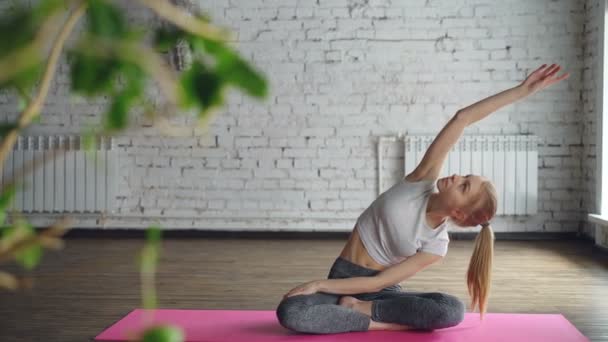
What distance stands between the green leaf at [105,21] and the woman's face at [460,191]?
7.99 ft

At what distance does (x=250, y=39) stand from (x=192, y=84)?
242 inches

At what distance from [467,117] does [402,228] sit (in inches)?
19.2

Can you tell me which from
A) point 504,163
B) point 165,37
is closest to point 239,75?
point 165,37

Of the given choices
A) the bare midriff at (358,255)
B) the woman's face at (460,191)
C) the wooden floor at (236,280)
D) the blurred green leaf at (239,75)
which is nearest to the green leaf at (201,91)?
the blurred green leaf at (239,75)

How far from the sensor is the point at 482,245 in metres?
2.74

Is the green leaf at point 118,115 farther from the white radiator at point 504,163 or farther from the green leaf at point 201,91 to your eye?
the white radiator at point 504,163

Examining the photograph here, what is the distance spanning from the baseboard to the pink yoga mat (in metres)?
2.97

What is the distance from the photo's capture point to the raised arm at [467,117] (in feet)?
8.57

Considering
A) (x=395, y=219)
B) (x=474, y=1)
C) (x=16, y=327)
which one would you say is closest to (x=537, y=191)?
(x=474, y=1)

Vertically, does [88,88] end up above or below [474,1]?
below

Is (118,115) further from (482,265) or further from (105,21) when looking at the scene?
(482,265)

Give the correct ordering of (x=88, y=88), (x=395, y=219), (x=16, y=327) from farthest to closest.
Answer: (x=16, y=327)
(x=395, y=219)
(x=88, y=88)

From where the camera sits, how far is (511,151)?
609 centimetres

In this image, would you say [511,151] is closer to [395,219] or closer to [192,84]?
[395,219]
